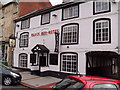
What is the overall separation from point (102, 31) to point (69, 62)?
13.6ft

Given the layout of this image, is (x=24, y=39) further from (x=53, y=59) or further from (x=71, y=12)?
(x=71, y=12)

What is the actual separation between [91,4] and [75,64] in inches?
219

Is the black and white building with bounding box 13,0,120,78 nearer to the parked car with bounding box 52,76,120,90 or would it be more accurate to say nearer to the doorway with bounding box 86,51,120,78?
the doorway with bounding box 86,51,120,78

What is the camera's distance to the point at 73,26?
471 inches

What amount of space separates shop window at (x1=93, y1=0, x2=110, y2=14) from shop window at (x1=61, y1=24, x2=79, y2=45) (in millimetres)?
2192

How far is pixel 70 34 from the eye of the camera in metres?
12.2

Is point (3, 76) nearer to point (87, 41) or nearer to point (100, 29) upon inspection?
point (87, 41)

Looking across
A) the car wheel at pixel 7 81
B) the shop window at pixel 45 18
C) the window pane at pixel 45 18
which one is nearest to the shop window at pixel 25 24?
the shop window at pixel 45 18

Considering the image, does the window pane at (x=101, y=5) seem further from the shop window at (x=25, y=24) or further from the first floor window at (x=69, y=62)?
the shop window at (x=25, y=24)

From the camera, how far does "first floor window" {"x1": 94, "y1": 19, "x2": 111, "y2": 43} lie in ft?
32.7

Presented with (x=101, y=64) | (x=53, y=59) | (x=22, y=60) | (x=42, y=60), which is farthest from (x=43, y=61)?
(x=101, y=64)

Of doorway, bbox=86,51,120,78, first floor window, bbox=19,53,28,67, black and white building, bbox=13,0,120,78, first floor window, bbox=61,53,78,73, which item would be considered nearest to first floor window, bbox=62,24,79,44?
black and white building, bbox=13,0,120,78

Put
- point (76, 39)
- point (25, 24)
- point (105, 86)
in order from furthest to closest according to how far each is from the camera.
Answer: point (25, 24) < point (76, 39) < point (105, 86)

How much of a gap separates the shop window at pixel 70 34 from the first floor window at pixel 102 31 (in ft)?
5.95
